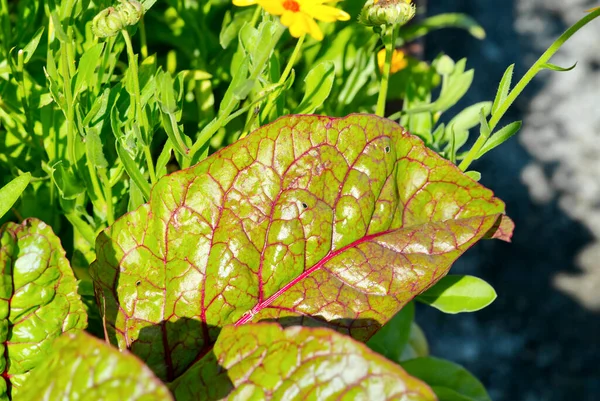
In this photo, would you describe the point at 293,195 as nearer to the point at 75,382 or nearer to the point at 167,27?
the point at 75,382

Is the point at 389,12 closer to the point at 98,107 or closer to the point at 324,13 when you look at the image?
the point at 324,13

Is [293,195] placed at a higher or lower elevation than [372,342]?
higher

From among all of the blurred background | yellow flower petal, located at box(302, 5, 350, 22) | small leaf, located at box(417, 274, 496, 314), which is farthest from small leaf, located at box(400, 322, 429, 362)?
the blurred background

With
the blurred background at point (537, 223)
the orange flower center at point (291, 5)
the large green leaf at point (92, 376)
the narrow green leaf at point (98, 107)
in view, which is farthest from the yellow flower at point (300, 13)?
the blurred background at point (537, 223)

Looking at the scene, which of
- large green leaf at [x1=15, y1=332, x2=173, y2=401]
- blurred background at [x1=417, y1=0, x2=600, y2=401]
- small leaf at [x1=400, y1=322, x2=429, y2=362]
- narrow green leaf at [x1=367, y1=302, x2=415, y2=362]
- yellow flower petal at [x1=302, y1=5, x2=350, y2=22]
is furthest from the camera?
blurred background at [x1=417, y1=0, x2=600, y2=401]

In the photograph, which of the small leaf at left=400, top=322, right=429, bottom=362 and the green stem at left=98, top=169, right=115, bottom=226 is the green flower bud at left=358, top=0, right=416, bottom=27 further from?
the small leaf at left=400, top=322, right=429, bottom=362

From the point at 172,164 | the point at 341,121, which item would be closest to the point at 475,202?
the point at 341,121
